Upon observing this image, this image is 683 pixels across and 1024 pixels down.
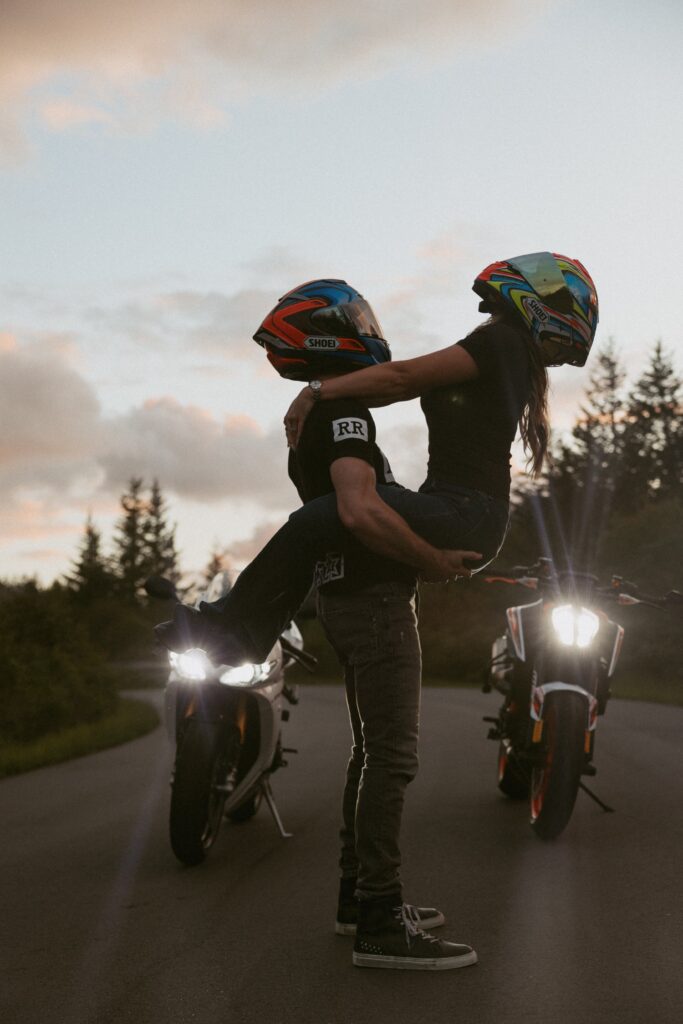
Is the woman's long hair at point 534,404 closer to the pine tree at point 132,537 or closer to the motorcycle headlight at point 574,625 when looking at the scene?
the motorcycle headlight at point 574,625

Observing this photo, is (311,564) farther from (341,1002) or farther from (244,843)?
(244,843)

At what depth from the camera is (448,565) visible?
12.6 ft

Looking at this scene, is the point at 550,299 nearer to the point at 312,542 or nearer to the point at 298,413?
the point at 298,413

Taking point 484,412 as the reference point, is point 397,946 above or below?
below

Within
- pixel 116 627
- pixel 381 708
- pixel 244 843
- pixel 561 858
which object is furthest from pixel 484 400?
pixel 116 627

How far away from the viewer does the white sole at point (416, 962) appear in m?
3.74

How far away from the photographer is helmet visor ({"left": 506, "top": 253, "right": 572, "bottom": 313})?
4.12 meters

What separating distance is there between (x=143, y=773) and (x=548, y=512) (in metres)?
43.9

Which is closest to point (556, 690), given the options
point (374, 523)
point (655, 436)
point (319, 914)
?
point (319, 914)

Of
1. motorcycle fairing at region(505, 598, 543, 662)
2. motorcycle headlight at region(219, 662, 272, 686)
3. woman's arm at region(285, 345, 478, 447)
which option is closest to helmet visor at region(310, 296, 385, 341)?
woman's arm at region(285, 345, 478, 447)

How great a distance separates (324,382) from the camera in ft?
12.9

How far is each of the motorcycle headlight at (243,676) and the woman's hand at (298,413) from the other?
6.17 feet

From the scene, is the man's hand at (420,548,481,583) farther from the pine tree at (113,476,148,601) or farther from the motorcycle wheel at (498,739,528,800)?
the pine tree at (113,476,148,601)

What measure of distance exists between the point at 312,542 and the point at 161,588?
3.43ft
